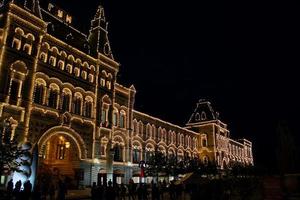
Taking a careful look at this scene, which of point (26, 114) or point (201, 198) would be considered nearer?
point (201, 198)

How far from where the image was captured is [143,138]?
48156 mm

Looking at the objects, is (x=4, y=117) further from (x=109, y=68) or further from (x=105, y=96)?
(x=109, y=68)

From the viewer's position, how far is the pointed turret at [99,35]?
1587 inches

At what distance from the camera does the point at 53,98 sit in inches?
1252

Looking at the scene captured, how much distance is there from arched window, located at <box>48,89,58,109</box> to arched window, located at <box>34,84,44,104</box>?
1108 mm

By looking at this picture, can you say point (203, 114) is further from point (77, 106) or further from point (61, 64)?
point (61, 64)

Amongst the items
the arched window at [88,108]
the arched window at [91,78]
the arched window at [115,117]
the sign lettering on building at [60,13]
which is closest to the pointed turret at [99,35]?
the arched window at [91,78]

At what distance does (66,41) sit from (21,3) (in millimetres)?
6313

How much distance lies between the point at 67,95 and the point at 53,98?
2.07 metres

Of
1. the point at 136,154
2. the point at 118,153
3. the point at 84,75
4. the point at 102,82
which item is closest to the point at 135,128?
the point at 136,154

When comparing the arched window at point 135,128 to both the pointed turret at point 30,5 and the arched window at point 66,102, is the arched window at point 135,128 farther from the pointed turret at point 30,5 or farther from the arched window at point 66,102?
the pointed turret at point 30,5

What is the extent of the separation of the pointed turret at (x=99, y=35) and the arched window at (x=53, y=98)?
363 inches

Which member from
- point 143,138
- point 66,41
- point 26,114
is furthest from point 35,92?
point 143,138

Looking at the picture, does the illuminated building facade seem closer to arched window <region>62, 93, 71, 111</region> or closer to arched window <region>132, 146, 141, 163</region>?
arched window <region>132, 146, 141, 163</region>
